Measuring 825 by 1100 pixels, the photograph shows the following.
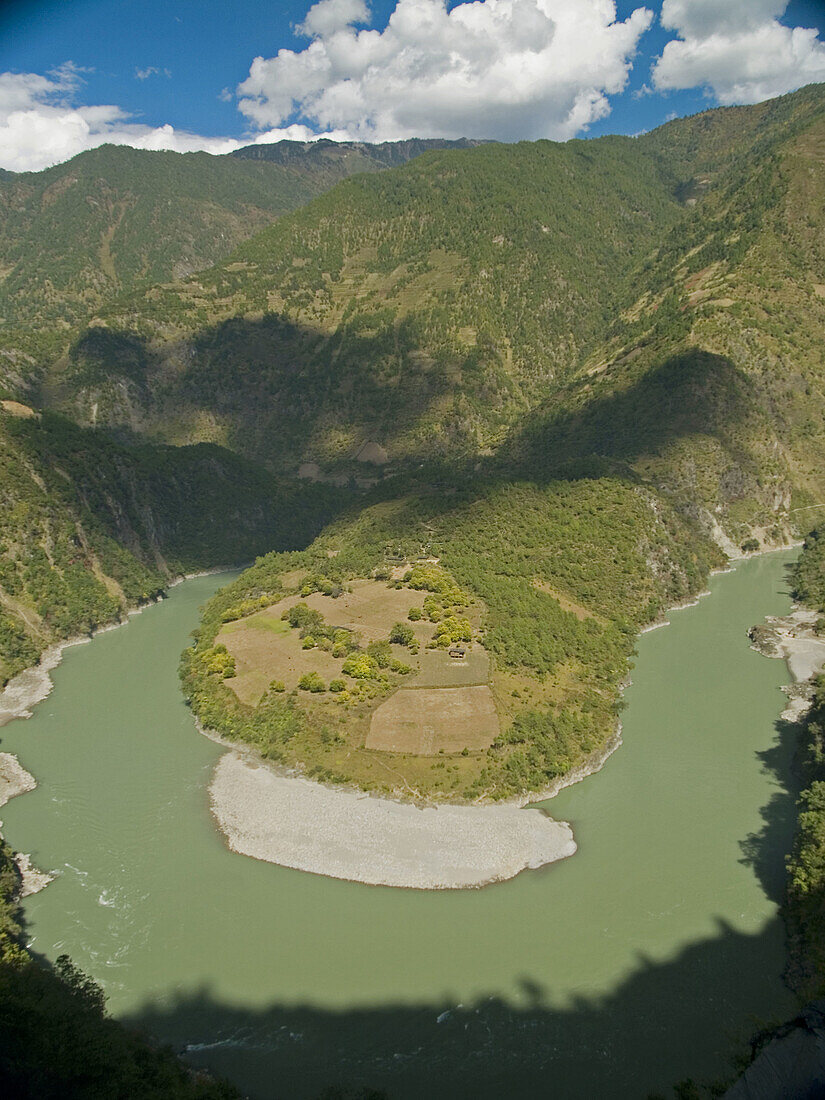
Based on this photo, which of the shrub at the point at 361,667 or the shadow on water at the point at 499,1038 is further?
the shrub at the point at 361,667

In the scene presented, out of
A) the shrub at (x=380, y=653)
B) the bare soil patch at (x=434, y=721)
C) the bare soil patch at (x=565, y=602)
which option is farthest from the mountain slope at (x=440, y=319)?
the bare soil patch at (x=434, y=721)

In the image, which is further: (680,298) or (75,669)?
(680,298)

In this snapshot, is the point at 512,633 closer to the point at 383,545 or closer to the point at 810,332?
the point at 383,545

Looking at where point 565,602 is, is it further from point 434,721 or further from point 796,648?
point 434,721

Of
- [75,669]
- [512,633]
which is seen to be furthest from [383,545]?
[75,669]

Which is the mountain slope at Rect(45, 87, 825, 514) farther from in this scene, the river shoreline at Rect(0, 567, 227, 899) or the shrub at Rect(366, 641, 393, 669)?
the shrub at Rect(366, 641, 393, 669)

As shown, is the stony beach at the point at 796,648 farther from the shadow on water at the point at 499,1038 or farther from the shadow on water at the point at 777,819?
the shadow on water at the point at 499,1038

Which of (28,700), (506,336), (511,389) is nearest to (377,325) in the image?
(506,336)
